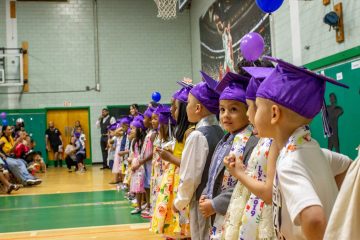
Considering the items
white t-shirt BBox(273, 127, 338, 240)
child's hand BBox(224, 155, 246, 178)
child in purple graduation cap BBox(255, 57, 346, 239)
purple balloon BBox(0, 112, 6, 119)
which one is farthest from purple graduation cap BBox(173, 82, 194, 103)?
purple balloon BBox(0, 112, 6, 119)

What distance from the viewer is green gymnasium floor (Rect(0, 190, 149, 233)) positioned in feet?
21.2

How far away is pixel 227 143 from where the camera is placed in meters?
2.70

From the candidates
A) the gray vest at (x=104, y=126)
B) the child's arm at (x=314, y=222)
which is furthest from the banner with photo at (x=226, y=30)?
the child's arm at (x=314, y=222)

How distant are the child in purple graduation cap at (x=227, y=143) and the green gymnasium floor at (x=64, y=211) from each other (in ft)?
12.6

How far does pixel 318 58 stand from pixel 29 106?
43.4 ft

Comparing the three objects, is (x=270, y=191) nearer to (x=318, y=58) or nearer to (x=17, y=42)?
(x=318, y=58)

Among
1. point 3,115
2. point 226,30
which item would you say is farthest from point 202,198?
point 3,115

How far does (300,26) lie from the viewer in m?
7.02

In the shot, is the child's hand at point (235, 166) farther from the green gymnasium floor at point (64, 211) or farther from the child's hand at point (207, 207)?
the green gymnasium floor at point (64, 211)

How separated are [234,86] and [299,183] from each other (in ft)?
4.06

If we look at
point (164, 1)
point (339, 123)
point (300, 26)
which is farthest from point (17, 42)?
point (339, 123)

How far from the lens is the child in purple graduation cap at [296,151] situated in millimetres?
1416

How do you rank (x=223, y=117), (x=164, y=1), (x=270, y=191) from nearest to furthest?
(x=270, y=191), (x=223, y=117), (x=164, y=1)

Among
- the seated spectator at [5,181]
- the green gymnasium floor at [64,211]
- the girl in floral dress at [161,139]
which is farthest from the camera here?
the seated spectator at [5,181]
